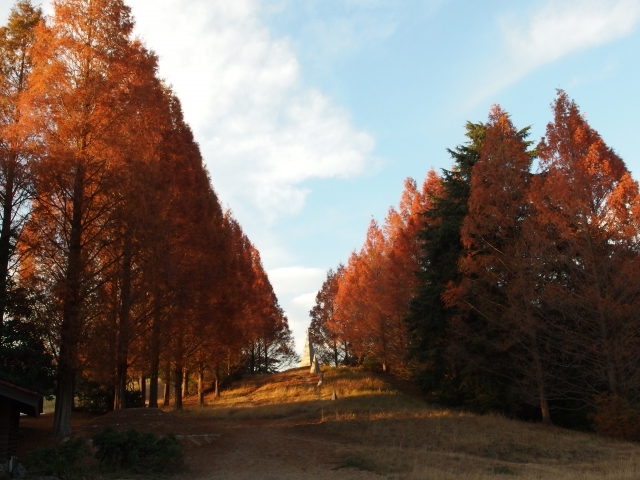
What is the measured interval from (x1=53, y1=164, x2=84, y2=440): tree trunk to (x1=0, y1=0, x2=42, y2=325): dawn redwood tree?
50.6 inches

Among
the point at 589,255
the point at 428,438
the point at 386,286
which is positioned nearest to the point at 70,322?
the point at 428,438

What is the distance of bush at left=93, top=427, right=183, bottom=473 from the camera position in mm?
11852

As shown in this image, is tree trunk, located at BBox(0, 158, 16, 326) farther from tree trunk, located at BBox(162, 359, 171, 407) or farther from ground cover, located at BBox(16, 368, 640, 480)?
tree trunk, located at BBox(162, 359, 171, 407)

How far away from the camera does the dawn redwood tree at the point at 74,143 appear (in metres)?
13.5

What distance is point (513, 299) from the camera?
20.0 meters

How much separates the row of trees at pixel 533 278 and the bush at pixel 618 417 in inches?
8.7

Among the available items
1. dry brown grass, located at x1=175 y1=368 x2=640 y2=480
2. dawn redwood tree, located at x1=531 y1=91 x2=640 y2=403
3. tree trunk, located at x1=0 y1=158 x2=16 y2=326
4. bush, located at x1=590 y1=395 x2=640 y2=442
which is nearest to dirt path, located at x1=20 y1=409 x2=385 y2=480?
dry brown grass, located at x1=175 y1=368 x2=640 y2=480

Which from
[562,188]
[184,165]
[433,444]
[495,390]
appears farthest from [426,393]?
[184,165]

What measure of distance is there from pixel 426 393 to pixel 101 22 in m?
20.6

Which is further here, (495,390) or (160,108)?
(495,390)

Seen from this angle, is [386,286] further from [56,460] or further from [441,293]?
[56,460]

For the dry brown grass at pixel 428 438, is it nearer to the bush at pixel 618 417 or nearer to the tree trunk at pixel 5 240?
the bush at pixel 618 417

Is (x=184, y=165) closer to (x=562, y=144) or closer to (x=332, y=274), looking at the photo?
(x=562, y=144)

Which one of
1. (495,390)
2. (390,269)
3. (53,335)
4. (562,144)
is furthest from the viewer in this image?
(390,269)
